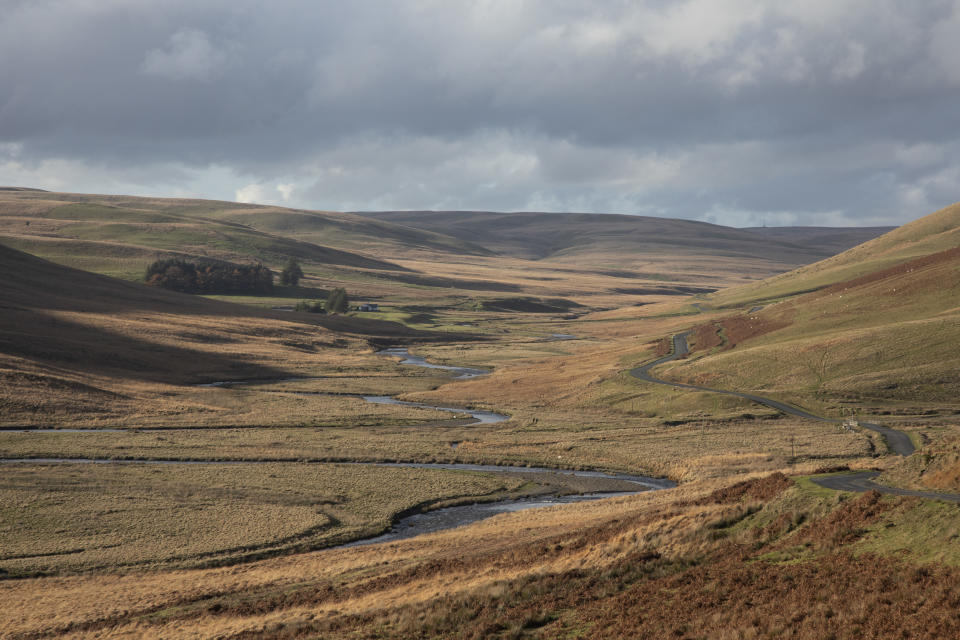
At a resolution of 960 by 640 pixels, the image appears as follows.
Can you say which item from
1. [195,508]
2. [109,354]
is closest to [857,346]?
[195,508]

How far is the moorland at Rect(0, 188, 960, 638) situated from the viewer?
87.0 ft

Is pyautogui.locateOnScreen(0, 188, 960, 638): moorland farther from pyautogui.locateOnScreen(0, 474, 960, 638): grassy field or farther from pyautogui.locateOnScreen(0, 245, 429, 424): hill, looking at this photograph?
pyautogui.locateOnScreen(0, 245, 429, 424): hill

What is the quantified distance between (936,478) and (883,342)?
68.3 m

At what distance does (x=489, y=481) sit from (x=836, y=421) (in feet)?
121

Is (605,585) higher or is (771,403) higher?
(605,585)

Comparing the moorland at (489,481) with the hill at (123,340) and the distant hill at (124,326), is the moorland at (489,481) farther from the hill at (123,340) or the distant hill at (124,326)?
the distant hill at (124,326)

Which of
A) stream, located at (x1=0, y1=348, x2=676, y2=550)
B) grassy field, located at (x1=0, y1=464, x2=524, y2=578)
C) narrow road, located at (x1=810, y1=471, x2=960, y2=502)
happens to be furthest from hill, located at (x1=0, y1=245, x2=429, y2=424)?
narrow road, located at (x1=810, y1=471, x2=960, y2=502)

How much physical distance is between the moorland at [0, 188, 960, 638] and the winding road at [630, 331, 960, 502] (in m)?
Result: 1.06

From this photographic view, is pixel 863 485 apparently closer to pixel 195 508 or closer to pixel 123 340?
pixel 195 508

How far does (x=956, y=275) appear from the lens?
372 ft

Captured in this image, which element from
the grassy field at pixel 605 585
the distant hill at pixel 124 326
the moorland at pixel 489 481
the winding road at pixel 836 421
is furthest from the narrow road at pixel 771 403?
the distant hill at pixel 124 326

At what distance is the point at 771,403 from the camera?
85000 millimetres

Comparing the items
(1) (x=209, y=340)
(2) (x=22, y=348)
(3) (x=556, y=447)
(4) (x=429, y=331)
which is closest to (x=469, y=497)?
(3) (x=556, y=447)

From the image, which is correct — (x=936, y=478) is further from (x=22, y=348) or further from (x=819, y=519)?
(x=22, y=348)
